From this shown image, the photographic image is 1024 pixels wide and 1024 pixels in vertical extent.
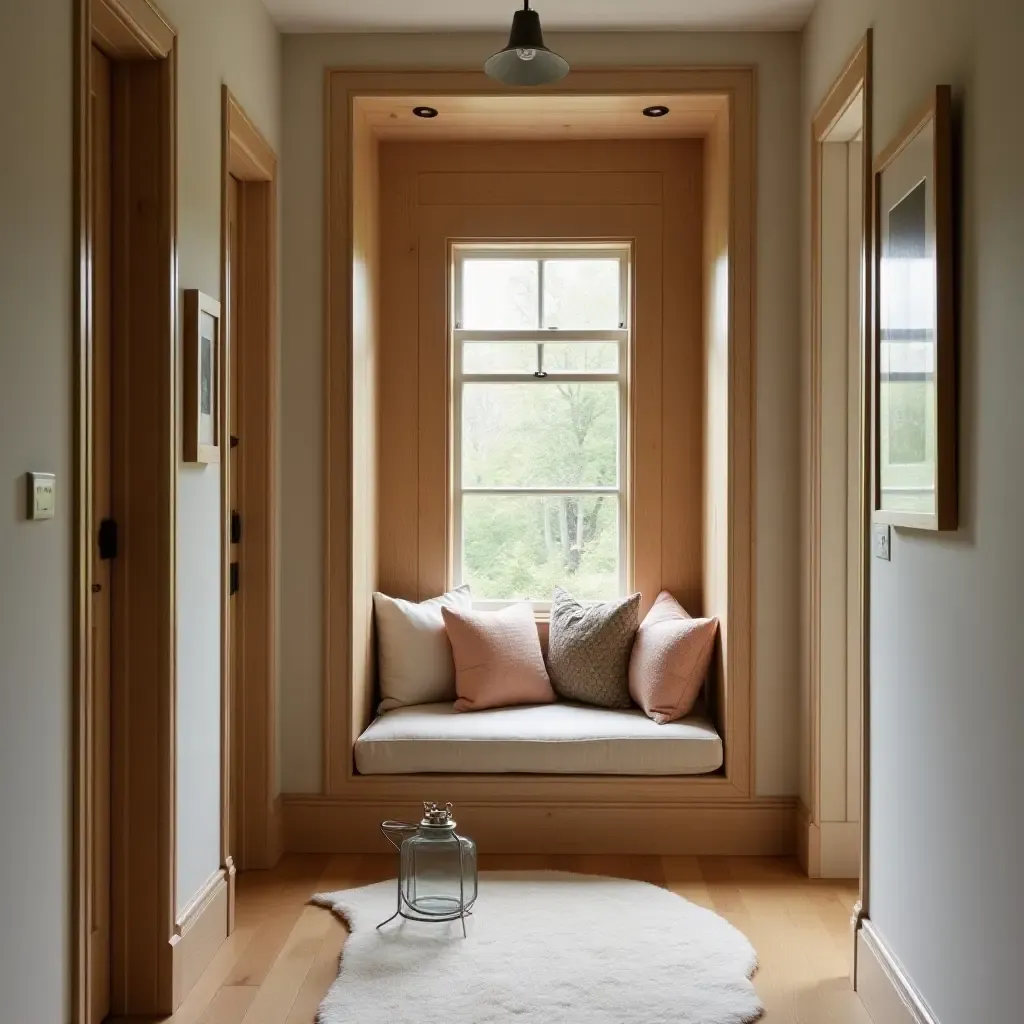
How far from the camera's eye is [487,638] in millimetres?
4016

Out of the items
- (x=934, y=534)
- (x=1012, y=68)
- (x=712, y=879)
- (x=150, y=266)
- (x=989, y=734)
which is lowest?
(x=712, y=879)

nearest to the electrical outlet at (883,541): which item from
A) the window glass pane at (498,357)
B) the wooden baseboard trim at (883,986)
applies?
the wooden baseboard trim at (883,986)

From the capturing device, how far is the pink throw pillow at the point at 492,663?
3982 mm

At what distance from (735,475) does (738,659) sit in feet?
2.02

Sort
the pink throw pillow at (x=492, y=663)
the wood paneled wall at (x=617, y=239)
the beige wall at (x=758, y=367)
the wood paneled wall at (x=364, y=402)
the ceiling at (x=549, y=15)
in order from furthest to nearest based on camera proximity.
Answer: the wood paneled wall at (x=617, y=239), the pink throw pillow at (x=492, y=663), the wood paneled wall at (x=364, y=402), the beige wall at (x=758, y=367), the ceiling at (x=549, y=15)

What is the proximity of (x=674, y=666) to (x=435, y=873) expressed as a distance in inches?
45.2

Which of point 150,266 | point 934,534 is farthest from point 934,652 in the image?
point 150,266

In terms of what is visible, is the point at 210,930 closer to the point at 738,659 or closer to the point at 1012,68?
the point at 738,659

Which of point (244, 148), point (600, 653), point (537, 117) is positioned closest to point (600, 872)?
point (600, 653)

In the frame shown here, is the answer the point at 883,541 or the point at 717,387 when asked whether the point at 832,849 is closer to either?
the point at 883,541

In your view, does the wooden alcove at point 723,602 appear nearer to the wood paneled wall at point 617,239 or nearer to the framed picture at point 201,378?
the wood paneled wall at point 617,239

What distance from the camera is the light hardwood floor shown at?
2.65 m

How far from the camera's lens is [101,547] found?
255cm

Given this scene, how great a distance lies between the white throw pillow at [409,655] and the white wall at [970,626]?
→ 6.14 feet
